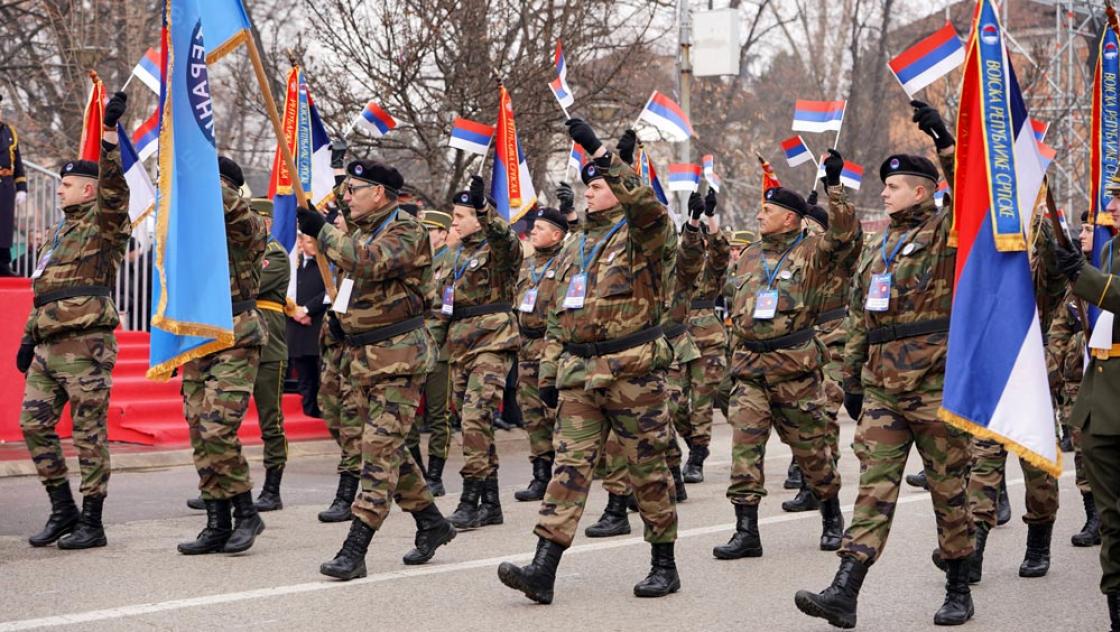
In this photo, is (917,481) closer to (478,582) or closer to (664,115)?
(664,115)

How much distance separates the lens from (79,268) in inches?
340

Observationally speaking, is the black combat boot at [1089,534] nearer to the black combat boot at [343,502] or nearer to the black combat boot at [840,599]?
the black combat boot at [840,599]

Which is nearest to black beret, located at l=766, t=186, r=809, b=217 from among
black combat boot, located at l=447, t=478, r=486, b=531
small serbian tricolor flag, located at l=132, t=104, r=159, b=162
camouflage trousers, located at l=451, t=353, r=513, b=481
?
camouflage trousers, located at l=451, t=353, r=513, b=481

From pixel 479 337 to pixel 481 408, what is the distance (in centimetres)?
56

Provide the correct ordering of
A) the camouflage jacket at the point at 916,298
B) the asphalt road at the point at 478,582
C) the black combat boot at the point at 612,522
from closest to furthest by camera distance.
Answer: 1. the asphalt road at the point at 478,582
2. the camouflage jacket at the point at 916,298
3. the black combat boot at the point at 612,522

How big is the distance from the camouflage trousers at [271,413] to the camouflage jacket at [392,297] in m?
2.69

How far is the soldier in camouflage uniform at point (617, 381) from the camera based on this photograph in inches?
284

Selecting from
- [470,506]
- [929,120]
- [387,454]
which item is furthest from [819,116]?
[387,454]

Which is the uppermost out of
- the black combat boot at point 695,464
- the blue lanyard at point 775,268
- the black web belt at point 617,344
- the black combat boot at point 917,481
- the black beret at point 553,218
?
the black beret at point 553,218

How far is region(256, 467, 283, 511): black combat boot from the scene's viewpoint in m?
10.5

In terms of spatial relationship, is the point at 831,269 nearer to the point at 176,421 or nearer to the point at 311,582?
the point at 311,582

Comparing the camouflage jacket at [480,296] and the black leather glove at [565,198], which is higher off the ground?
the black leather glove at [565,198]

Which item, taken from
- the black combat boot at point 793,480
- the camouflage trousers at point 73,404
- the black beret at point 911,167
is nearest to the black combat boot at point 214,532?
the camouflage trousers at point 73,404

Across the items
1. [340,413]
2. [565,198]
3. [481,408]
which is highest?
[565,198]
